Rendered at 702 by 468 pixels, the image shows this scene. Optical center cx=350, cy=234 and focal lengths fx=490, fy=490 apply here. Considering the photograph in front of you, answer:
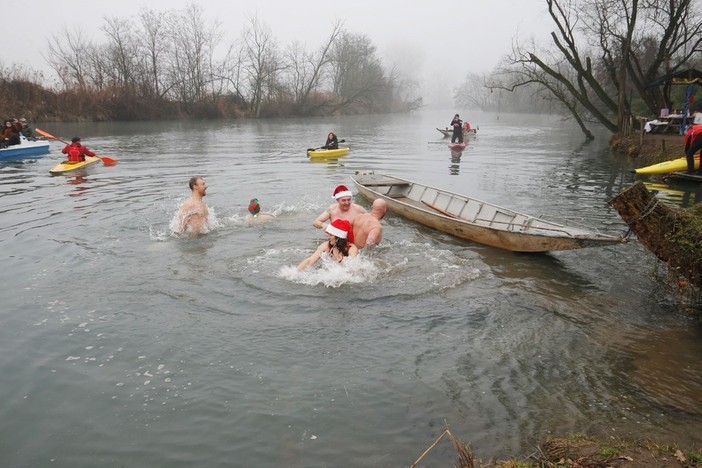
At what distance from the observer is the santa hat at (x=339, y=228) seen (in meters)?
8.26

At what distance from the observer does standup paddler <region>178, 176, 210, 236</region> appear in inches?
405

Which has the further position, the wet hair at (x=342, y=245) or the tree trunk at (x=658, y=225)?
the wet hair at (x=342, y=245)

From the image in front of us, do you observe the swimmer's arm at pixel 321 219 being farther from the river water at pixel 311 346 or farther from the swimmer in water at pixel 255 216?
the swimmer in water at pixel 255 216

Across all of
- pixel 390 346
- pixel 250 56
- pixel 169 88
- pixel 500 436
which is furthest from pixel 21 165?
pixel 250 56

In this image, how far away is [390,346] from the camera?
6059mm

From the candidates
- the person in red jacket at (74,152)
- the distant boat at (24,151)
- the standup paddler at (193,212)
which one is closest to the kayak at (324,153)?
the person in red jacket at (74,152)

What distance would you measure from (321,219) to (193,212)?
284 cm

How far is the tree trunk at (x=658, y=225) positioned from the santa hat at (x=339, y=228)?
410 cm

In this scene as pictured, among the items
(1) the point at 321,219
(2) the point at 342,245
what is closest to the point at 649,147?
(1) the point at 321,219

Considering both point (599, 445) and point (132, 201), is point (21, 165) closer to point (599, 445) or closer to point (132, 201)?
point (132, 201)

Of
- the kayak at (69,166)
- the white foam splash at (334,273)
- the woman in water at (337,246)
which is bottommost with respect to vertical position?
the white foam splash at (334,273)

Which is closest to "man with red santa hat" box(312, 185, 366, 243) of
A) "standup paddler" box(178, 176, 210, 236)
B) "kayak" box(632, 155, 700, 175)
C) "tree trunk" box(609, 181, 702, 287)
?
"standup paddler" box(178, 176, 210, 236)

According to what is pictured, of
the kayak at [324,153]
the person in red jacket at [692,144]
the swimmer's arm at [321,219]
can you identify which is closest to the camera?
the swimmer's arm at [321,219]

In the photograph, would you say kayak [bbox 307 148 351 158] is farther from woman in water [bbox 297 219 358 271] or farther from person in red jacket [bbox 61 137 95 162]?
woman in water [bbox 297 219 358 271]
